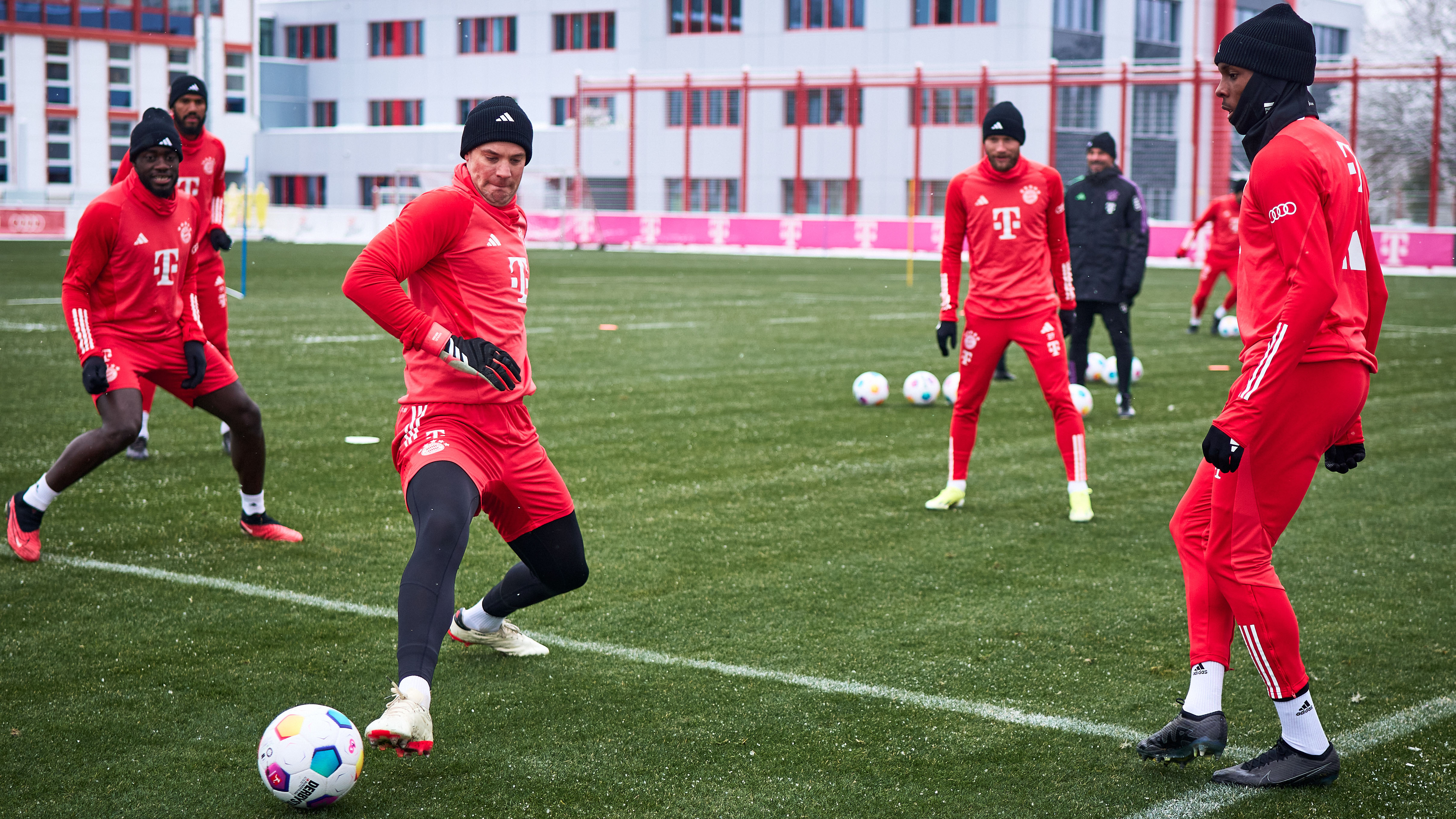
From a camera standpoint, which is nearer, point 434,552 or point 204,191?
point 434,552

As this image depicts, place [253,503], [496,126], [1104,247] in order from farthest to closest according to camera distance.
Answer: [1104,247]
[253,503]
[496,126]

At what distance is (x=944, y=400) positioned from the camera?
12.6 m

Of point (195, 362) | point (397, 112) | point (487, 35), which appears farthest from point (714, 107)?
point (195, 362)

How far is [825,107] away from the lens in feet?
158

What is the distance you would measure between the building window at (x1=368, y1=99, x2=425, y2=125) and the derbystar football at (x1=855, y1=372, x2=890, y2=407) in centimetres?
5484

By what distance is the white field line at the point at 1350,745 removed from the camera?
3.98 meters

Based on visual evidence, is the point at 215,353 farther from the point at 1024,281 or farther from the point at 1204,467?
the point at 1204,467

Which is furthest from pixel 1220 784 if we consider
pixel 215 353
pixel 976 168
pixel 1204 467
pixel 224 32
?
pixel 224 32

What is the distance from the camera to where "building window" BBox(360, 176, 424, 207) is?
49969mm

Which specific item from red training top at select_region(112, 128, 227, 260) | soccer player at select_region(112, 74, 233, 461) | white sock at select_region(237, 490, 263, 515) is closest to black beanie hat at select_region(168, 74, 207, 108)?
soccer player at select_region(112, 74, 233, 461)

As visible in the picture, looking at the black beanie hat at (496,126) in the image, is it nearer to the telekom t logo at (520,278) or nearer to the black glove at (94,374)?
the telekom t logo at (520,278)

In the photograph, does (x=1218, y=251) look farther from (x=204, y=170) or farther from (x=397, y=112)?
(x=397, y=112)

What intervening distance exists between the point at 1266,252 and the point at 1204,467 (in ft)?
2.35

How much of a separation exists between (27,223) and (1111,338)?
40117 millimetres
